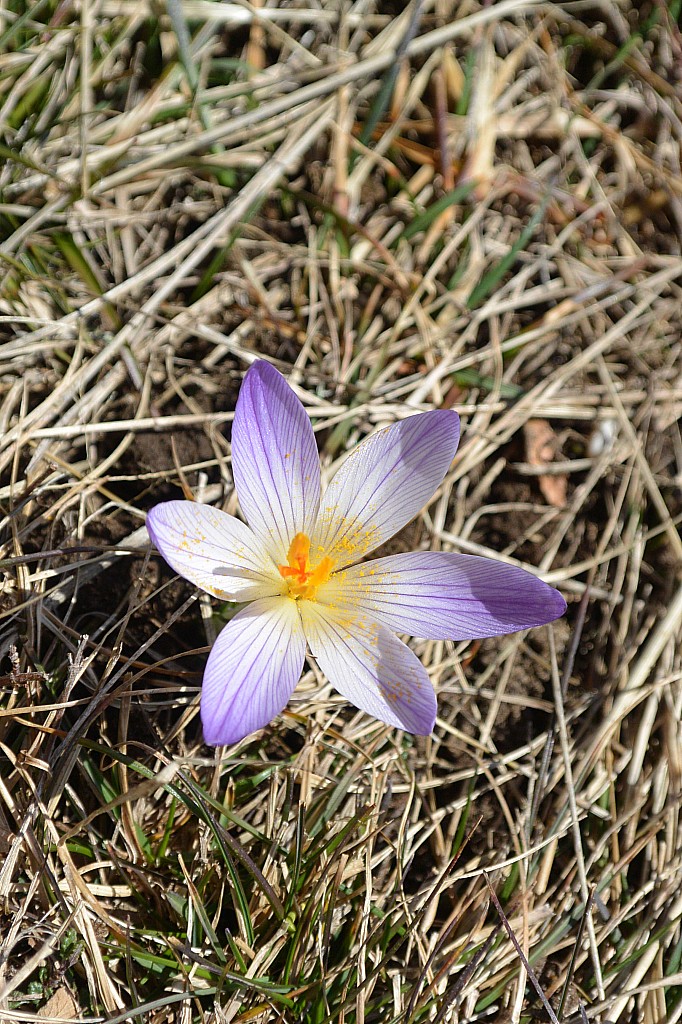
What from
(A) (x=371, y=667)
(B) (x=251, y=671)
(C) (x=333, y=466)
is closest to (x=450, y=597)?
(A) (x=371, y=667)

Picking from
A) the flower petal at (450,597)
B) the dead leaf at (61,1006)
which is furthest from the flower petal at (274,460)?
the dead leaf at (61,1006)

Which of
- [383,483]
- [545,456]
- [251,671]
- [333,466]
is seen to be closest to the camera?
[251,671]

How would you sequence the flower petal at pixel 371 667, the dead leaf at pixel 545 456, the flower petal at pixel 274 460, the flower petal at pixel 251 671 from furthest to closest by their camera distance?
1. the dead leaf at pixel 545 456
2. the flower petal at pixel 274 460
3. the flower petal at pixel 371 667
4. the flower petal at pixel 251 671

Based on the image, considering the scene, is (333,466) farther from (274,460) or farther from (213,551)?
(213,551)

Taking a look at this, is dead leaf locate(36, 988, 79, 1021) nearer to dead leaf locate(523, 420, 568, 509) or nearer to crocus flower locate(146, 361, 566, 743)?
crocus flower locate(146, 361, 566, 743)

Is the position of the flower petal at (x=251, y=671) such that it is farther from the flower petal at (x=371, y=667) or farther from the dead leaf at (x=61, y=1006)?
the dead leaf at (x=61, y=1006)

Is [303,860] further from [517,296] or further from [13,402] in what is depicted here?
[517,296]

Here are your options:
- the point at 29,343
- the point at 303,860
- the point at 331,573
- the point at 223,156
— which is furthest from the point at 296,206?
the point at 303,860
